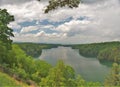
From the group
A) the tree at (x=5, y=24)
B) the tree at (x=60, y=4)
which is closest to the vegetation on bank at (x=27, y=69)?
the tree at (x=5, y=24)

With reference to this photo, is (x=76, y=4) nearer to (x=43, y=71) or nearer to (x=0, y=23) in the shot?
(x=0, y=23)

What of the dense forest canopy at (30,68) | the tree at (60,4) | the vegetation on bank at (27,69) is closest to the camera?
the tree at (60,4)

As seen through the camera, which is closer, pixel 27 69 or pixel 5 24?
pixel 5 24

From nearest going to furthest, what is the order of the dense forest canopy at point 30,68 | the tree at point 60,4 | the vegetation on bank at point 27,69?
the tree at point 60,4 → the dense forest canopy at point 30,68 → the vegetation on bank at point 27,69

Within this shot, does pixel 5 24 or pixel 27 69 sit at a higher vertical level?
pixel 5 24

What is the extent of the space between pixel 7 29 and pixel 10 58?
25544 millimetres

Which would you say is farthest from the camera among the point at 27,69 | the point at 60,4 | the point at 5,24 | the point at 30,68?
the point at 30,68

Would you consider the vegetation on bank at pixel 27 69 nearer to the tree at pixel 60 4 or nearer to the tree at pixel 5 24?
the tree at pixel 5 24

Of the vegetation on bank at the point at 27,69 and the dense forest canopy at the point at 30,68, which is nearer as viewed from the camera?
the dense forest canopy at the point at 30,68

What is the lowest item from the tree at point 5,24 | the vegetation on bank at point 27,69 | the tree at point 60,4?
the vegetation on bank at point 27,69

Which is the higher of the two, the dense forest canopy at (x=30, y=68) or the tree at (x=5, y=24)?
the tree at (x=5, y=24)

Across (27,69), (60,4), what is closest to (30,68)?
(27,69)

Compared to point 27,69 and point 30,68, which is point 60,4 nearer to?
point 27,69

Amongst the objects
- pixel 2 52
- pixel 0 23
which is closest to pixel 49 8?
pixel 0 23
